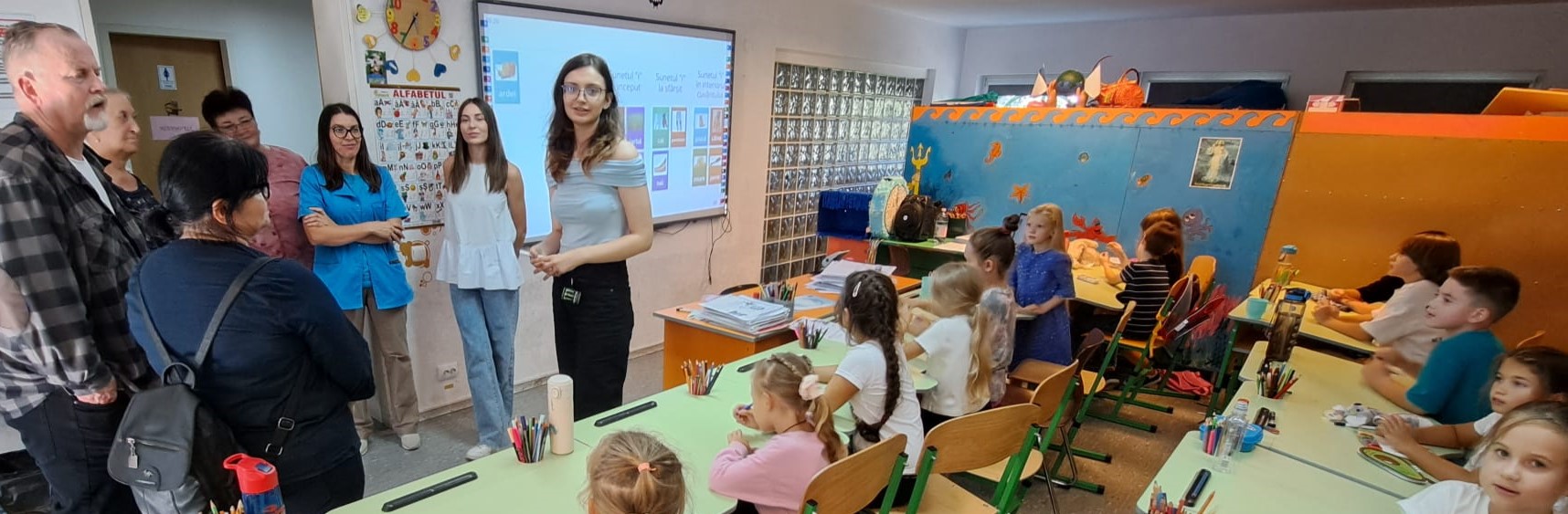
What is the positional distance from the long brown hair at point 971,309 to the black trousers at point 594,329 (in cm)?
99

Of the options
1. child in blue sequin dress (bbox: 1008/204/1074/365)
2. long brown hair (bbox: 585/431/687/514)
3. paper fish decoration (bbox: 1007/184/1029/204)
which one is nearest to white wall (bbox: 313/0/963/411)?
paper fish decoration (bbox: 1007/184/1029/204)

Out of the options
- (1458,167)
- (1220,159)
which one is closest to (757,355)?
(1220,159)

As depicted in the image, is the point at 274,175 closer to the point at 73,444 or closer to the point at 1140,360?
the point at 73,444

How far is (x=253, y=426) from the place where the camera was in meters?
1.25

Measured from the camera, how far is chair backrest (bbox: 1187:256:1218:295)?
368 centimetres

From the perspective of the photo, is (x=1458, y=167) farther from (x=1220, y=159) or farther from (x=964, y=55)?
(x=964, y=55)

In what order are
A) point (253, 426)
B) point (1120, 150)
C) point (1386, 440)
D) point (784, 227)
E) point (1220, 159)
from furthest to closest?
point (784, 227), point (1120, 150), point (1220, 159), point (1386, 440), point (253, 426)

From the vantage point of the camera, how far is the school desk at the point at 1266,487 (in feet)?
4.89

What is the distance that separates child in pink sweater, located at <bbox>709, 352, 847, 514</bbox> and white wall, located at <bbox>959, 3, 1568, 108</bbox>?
503cm

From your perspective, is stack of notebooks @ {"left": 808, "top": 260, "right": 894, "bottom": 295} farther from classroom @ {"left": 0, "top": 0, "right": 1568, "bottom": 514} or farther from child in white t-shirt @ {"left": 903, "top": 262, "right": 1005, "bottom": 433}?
child in white t-shirt @ {"left": 903, "top": 262, "right": 1005, "bottom": 433}

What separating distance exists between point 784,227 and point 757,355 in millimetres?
2720

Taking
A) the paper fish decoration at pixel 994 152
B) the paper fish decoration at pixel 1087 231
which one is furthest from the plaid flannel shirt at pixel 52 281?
the paper fish decoration at pixel 1087 231

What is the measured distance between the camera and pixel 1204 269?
370cm

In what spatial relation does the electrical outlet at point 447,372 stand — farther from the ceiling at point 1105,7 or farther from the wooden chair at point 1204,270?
the wooden chair at point 1204,270
